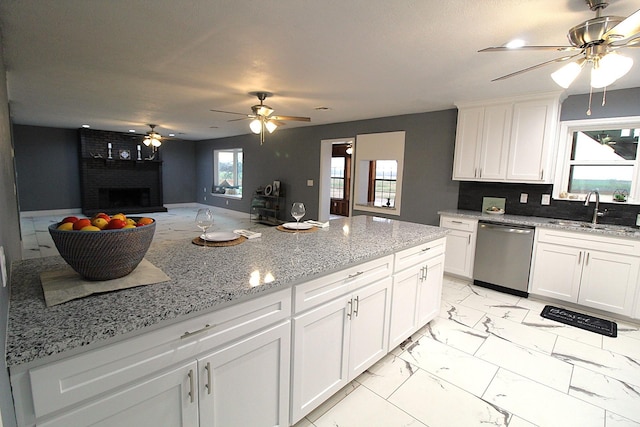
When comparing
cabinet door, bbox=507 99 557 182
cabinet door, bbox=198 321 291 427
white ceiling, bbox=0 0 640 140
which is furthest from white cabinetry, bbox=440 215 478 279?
cabinet door, bbox=198 321 291 427

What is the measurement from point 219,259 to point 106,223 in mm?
579

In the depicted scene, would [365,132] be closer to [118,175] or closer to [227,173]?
[227,173]

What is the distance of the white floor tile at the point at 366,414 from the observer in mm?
1738

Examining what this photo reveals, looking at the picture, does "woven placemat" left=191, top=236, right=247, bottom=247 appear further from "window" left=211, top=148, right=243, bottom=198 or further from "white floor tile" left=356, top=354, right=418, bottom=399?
"window" left=211, top=148, right=243, bottom=198

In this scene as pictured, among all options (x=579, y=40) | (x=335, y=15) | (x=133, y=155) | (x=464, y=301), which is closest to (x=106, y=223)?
(x=335, y=15)

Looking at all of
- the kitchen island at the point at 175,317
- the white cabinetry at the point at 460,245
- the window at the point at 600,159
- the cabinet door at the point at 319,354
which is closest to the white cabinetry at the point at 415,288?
the kitchen island at the point at 175,317

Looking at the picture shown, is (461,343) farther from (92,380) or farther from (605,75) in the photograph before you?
(92,380)

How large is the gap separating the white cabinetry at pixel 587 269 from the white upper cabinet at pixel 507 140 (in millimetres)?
766

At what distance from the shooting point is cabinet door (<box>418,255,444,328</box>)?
8.21ft

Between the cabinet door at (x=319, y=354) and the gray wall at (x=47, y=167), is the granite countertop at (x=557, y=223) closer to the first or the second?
the cabinet door at (x=319, y=354)

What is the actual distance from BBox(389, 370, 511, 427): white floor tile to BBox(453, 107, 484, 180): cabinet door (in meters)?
2.87

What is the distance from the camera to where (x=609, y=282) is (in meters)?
3.06

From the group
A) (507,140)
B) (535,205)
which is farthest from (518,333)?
(507,140)

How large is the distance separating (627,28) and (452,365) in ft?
7.28
